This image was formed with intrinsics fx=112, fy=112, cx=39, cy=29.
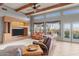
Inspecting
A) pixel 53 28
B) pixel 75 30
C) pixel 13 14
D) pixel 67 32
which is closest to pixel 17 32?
pixel 13 14

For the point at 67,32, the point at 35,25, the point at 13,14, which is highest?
the point at 13,14

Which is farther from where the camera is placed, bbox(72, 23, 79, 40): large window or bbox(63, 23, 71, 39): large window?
bbox(63, 23, 71, 39): large window

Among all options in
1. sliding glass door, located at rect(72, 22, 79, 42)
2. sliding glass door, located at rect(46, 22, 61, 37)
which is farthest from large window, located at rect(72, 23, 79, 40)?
sliding glass door, located at rect(46, 22, 61, 37)

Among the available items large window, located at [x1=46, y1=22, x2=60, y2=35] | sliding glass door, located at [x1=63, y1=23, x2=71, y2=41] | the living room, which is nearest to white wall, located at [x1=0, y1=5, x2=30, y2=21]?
the living room

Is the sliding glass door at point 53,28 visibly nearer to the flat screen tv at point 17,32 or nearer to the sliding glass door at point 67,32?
the sliding glass door at point 67,32

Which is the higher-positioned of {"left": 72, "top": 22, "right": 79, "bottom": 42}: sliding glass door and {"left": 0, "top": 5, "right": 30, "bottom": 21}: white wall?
{"left": 0, "top": 5, "right": 30, "bottom": 21}: white wall

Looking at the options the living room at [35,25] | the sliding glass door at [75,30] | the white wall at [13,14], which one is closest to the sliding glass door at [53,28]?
the living room at [35,25]

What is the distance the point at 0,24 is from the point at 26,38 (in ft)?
2.03

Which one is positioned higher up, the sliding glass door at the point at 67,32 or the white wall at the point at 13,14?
the white wall at the point at 13,14

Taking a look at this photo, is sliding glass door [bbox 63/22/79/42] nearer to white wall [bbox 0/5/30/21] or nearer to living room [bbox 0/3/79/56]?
living room [bbox 0/3/79/56]

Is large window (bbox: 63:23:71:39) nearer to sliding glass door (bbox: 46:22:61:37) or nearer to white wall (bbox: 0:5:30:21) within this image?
sliding glass door (bbox: 46:22:61:37)

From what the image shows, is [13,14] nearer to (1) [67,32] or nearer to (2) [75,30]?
(1) [67,32]

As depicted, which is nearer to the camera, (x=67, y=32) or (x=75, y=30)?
(x=75, y=30)

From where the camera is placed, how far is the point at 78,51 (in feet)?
10.2
